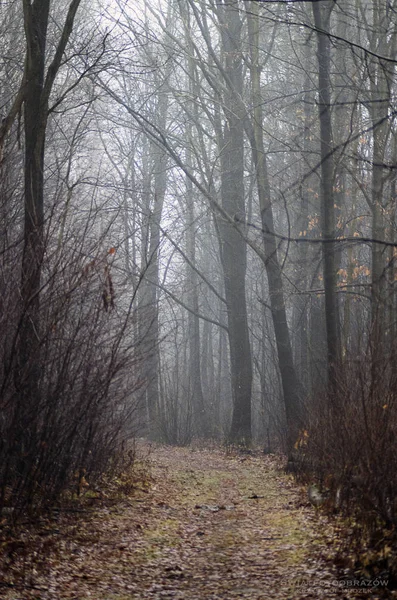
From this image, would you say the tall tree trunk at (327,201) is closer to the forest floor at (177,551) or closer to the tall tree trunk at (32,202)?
the forest floor at (177,551)

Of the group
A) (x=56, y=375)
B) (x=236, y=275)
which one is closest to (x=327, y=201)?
(x=56, y=375)

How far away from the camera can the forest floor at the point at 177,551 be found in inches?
224

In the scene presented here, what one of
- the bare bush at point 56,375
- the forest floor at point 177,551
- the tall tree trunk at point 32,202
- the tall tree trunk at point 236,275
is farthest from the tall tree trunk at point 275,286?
the bare bush at point 56,375

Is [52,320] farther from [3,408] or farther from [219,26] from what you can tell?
[219,26]

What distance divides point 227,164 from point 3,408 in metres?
14.7

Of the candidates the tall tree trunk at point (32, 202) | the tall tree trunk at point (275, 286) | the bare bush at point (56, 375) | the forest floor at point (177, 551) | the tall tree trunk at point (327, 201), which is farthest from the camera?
the tall tree trunk at point (275, 286)

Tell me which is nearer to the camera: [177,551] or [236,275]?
[177,551]

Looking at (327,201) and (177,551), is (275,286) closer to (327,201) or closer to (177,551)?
(327,201)

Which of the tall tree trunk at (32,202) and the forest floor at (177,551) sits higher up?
the tall tree trunk at (32,202)

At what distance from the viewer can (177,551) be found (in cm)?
720

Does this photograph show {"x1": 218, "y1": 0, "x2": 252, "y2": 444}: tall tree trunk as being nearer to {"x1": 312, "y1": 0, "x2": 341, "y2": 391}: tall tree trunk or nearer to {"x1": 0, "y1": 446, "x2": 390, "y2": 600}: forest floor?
{"x1": 312, "y1": 0, "x2": 341, "y2": 391}: tall tree trunk

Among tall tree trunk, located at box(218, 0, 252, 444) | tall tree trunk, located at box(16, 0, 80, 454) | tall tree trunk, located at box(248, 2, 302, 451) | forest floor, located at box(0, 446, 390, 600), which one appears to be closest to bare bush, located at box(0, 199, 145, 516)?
tall tree trunk, located at box(16, 0, 80, 454)

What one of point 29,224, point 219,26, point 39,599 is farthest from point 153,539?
point 219,26

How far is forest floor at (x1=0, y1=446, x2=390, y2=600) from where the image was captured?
570 cm
